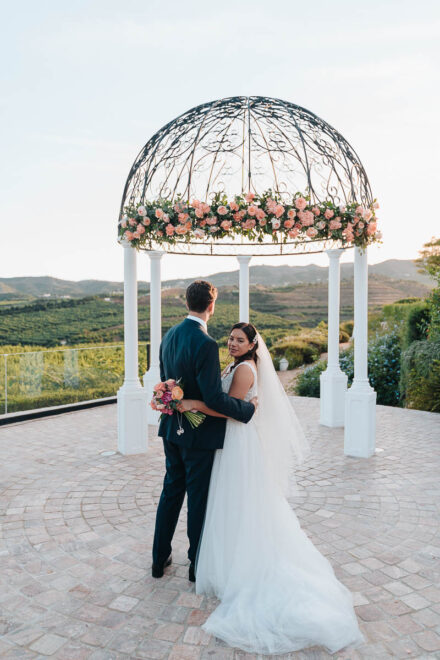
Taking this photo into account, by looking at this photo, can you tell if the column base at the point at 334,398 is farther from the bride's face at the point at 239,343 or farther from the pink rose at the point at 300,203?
the bride's face at the point at 239,343

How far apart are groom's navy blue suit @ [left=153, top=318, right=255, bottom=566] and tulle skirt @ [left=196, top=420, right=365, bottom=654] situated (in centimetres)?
9

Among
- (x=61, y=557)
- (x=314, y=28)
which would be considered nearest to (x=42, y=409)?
(x=61, y=557)

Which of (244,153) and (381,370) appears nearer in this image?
(244,153)

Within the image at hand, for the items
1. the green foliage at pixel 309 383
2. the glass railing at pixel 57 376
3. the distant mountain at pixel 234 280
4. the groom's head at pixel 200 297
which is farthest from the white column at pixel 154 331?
the distant mountain at pixel 234 280

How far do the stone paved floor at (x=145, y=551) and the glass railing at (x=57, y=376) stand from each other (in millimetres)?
2362

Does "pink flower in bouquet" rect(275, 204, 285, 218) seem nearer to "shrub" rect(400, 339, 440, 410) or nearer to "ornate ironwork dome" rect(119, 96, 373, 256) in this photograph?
"ornate ironwork dome" rect(119, 96, 373, 256)

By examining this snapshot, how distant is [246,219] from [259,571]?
3494mm

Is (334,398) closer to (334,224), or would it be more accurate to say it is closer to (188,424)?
(334,224)

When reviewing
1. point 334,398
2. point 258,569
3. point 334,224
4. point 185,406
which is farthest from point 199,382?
point 334,398

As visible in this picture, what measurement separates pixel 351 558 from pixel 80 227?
19.6 metres

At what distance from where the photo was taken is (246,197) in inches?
200

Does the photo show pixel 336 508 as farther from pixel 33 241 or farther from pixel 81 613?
pixel 33 241

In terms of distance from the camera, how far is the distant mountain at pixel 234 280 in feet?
76.3

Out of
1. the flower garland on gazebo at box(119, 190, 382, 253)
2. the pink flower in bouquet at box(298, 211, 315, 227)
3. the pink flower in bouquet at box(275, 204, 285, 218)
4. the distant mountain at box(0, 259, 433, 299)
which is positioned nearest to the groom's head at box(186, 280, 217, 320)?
the flower garland on gazebo at box(119, 190, 382, 253)
